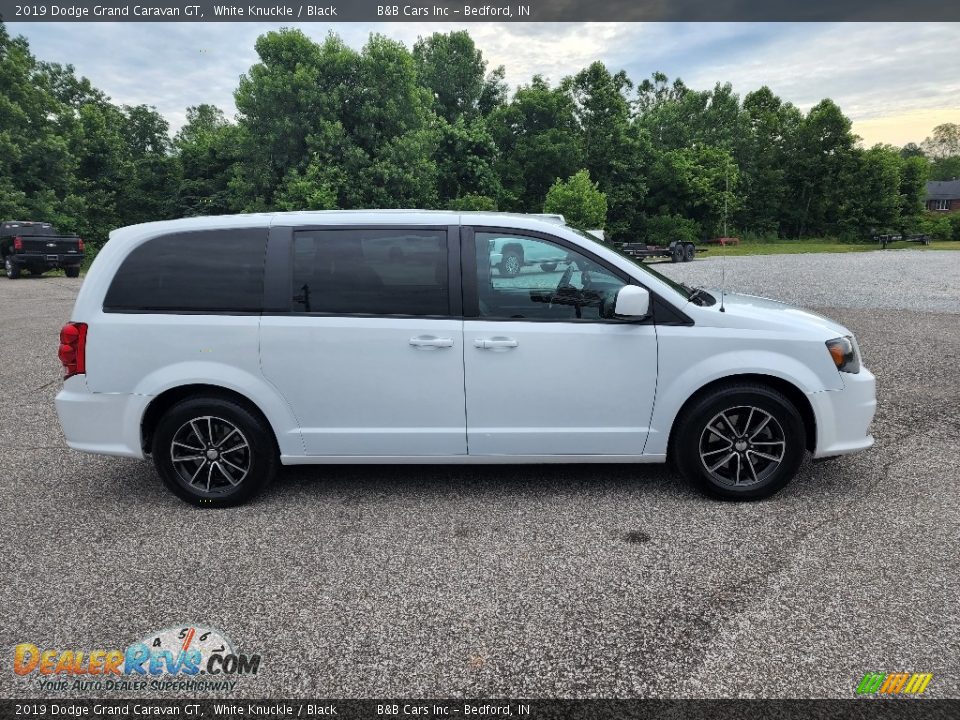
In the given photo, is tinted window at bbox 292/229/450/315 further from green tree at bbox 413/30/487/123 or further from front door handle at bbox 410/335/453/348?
green tree at bbox 413/30/487/123

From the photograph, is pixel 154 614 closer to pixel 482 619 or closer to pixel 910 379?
pixel 482 619

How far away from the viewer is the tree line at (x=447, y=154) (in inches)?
1476

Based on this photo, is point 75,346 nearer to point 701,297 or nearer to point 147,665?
point 147,665

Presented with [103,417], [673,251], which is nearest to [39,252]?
[103,417]

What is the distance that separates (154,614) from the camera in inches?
121

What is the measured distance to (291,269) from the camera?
4211mm

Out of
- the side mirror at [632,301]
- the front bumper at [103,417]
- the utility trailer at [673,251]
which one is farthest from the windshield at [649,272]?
the utility trailer at [673,251]

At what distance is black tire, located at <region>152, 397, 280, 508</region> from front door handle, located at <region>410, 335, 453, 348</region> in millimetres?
1107

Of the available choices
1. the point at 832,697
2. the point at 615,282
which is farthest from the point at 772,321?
the point at 832,697

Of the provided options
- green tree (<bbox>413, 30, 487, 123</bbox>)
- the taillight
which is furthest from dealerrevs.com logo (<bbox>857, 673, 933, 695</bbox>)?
green tree (<bbox>413, 30, 487, 123</bbox>)

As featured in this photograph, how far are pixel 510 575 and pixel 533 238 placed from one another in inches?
80.4

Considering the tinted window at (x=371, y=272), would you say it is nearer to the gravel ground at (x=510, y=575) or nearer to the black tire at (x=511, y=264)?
the black tire at (x=511, y=264)

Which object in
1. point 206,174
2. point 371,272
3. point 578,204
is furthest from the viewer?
point 206,174

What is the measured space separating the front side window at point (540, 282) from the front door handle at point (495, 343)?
150mm
